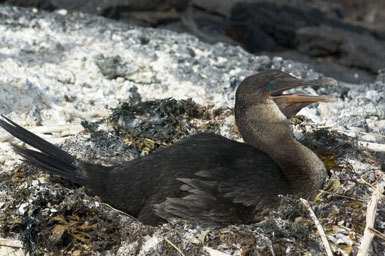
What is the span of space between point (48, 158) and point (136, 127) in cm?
122

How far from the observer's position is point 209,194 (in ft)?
12.7

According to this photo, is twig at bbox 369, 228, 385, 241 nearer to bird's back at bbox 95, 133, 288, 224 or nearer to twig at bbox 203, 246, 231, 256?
bird's back at bbox 95, 133, 288, 224

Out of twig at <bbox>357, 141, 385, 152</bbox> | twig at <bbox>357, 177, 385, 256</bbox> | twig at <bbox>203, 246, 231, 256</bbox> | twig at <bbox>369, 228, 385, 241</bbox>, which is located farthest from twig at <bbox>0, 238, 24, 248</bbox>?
twig at <bbox>357, 141, 385, 152</bbox>

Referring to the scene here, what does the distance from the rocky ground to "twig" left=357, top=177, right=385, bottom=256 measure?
0.16 feet

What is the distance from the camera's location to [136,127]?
5.21 m

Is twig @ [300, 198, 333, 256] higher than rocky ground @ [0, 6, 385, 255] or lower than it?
higher

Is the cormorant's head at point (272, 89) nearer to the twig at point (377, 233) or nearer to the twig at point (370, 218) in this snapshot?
the twig at point (370, 218)

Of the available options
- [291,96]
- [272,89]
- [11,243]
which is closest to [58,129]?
[11,243]

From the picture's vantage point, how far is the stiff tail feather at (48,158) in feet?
13.4

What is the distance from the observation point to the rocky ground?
12.3ft

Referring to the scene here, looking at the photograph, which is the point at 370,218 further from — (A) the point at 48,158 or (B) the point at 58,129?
(B) the point at 58,129

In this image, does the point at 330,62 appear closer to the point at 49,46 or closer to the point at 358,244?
the point at 49,46

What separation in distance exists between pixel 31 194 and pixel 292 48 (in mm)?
7373

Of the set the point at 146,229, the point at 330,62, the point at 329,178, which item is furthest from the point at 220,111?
the point at 330,62
